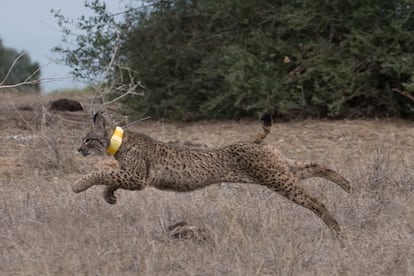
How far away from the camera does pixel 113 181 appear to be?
334 inches

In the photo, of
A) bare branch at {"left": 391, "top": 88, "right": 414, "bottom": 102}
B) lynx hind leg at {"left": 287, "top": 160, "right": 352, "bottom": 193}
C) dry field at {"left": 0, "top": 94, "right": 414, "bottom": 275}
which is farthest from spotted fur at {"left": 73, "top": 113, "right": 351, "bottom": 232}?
bare branch at {"left": 391, "top": 88, "right": 414, "bottom": 102}

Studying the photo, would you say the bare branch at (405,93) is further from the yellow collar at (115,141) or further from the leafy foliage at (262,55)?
the yellow collar at (115,141)

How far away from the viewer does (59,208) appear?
861 centimetres

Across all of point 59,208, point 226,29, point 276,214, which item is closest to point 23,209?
point 59,208

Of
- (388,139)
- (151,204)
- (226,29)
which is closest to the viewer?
(151,204)

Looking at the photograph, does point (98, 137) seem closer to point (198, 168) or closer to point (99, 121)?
point (99, 121)

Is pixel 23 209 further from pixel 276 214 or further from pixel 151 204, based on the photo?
pixel 276 214

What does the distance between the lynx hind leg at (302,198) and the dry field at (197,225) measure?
0.44 feet

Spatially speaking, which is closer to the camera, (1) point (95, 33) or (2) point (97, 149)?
(2) point (97, 149)

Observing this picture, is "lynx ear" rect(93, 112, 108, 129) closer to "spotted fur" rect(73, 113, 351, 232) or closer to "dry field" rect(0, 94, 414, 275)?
"spotted fur" rect(73, 113, 351, 232)

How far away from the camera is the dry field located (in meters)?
6.61

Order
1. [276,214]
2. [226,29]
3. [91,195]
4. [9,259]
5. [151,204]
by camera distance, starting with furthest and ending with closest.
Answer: [226,29] < [91,195] < [151,204] < [276,214] < [9,259]

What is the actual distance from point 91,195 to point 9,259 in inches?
102

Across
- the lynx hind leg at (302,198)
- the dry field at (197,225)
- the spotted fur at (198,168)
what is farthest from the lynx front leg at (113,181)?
the lynx hind leg at (302,198)
